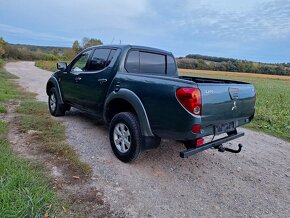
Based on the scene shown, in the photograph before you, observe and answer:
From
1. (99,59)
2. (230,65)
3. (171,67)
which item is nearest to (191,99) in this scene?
(171,67)

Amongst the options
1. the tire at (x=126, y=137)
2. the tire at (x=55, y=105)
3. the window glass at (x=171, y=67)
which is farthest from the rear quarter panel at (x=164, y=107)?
the tire at (x=55, y=105)

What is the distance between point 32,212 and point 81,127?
3.49m

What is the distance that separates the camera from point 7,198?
2.71 meters

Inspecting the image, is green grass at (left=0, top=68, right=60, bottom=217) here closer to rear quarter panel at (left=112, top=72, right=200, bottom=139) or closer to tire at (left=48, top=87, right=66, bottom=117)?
rear quarter panel at (left=112, top=72, right=200, bottom=139)

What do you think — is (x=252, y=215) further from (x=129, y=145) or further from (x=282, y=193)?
(x=129, y=145)

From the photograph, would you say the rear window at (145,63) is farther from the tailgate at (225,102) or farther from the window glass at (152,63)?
the tailgate at (225,102)

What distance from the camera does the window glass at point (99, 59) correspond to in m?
4.97

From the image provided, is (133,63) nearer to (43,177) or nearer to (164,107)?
(164,107)

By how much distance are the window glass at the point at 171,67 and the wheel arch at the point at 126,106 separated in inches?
57.4

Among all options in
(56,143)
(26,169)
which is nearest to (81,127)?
(56,143)

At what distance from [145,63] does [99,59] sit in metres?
0.94

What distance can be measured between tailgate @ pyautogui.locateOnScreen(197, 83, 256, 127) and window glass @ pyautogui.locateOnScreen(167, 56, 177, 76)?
5.53 ft

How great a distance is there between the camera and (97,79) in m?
4.91

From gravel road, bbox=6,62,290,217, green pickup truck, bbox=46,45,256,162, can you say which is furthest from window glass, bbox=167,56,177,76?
gravel road, bbox=6,62,290,217
